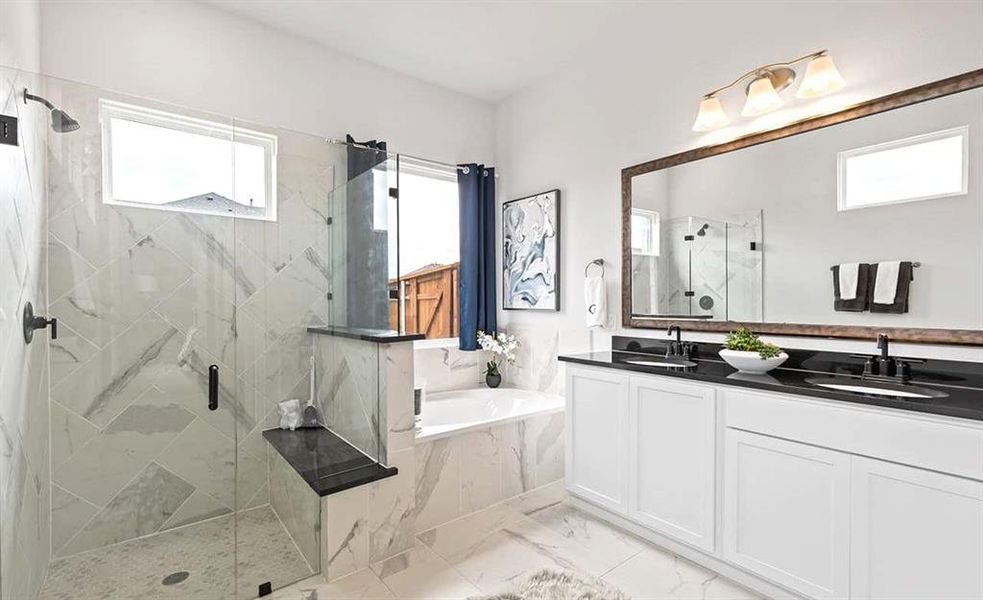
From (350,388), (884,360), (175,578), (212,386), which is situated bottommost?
(175,578)

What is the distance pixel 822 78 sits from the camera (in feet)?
6.59

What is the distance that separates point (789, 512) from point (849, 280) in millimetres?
1040

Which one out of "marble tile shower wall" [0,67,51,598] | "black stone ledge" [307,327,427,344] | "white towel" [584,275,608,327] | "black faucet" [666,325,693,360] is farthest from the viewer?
"white towel" [584,275,608,327]

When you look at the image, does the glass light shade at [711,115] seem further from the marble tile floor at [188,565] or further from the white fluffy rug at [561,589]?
the marble tile floor at [188,565]

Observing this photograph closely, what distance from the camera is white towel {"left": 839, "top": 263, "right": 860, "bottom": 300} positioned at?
6.57ft

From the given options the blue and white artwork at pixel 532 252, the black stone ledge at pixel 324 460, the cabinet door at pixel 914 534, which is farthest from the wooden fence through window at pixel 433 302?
the cabinet door at pixel 914 534

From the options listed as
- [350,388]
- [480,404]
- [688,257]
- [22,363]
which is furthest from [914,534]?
[22,363]

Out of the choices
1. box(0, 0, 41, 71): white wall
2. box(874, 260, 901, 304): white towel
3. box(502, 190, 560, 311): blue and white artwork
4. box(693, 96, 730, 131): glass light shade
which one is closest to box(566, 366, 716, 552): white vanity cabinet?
box(874, 260, 901, 304): white towel

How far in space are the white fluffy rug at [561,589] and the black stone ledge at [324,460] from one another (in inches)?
28.3

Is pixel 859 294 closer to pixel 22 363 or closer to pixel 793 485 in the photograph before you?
pixel 793 485

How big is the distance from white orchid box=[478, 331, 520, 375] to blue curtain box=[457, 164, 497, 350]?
2.4 inches

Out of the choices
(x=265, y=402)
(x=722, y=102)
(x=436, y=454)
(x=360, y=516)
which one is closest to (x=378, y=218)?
(x=265, y=402)

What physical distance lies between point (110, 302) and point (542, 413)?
2.25 metres

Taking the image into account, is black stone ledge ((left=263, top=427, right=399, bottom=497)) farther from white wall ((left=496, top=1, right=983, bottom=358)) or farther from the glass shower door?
white wall ((left=496, top=1, right=983, bottom=358))
